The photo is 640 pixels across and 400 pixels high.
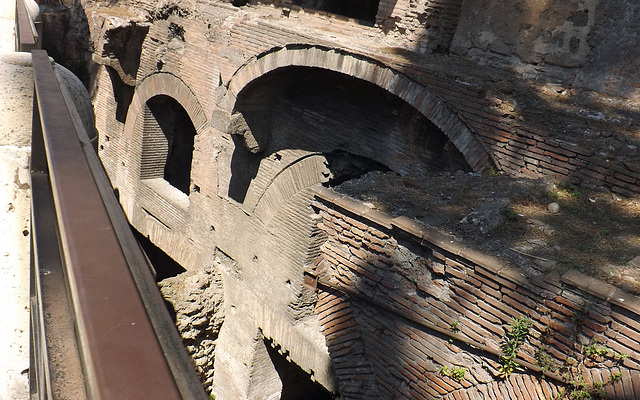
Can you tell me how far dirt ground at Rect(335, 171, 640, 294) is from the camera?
269 centimetres

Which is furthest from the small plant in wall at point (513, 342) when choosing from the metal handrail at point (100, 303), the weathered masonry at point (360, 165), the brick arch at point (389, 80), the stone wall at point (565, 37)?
the stone wall at point (565, 37)

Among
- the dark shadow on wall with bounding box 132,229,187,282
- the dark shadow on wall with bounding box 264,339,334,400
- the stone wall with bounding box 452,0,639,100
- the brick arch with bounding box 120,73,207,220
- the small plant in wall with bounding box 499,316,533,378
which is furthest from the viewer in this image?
the dark shadow on wall with bounding box 132,229,187,282

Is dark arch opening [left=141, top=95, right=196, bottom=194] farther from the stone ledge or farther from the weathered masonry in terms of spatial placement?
the stone ledge

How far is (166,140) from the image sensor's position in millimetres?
8391

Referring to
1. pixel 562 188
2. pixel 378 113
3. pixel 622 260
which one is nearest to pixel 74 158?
pixel 622 260

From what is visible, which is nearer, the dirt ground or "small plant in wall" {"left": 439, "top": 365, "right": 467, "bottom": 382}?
the dirt ground

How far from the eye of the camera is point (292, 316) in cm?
546

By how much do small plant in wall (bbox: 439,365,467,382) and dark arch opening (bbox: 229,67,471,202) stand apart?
181cm

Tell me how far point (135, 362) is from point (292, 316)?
498 centimetres

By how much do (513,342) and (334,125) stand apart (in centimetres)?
338

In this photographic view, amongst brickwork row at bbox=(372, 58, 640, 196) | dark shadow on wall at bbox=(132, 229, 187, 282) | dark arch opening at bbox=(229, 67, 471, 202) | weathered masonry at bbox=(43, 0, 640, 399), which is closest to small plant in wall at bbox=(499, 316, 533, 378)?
weathered masonry at bbox=(43, 0, 640, 399)

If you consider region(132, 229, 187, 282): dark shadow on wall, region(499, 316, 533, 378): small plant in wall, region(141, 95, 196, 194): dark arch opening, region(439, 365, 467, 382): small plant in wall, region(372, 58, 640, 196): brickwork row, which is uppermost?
region(372, 58, 640, 196): brickwork row

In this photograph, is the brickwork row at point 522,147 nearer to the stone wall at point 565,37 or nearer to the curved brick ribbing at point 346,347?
the stone wall at point 565,37

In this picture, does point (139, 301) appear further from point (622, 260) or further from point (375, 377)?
point (375, 377)
